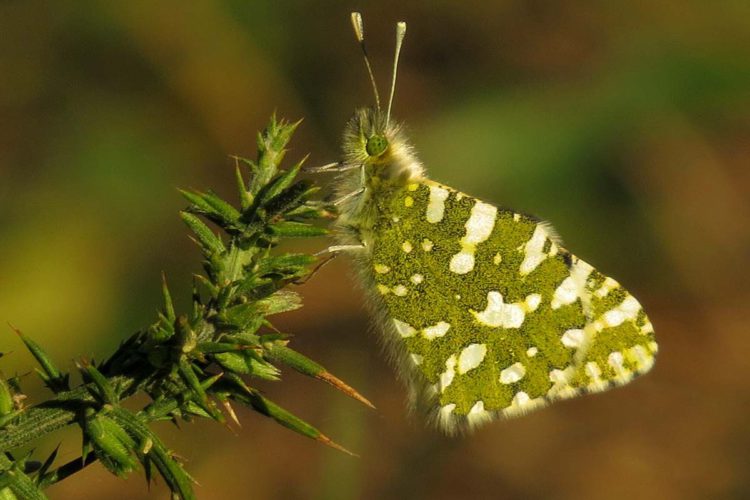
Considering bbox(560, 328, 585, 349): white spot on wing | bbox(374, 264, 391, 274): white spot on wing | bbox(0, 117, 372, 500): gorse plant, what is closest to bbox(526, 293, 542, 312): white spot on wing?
bbox(560, 328, 585, 349): white spot on wing

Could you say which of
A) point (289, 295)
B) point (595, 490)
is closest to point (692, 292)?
point (595, 490)

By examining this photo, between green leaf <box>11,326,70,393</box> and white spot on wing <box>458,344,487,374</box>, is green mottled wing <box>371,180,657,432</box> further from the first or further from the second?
green leaf <box>11,326,70,393</box>

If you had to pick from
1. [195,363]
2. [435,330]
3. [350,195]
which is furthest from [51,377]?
[435,330]

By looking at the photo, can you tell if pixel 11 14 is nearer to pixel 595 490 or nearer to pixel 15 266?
pixel 15 266

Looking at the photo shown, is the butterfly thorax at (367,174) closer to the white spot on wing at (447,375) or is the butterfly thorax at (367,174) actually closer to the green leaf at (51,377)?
the white spot on wing at (447,375)

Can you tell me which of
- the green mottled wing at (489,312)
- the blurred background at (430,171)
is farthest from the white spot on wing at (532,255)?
the blurred background at (430,171)

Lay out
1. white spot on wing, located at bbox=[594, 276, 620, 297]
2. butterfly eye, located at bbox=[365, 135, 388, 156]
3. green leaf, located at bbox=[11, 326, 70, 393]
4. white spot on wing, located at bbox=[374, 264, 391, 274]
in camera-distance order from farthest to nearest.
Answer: white spot on wing, located at bbox=[594, 276, 620, 297]
butterfly eye, located at bbox=[365, 135, 388, 156]
white spot on wing, located at bbox=[374, 264, 391, 274]
green leaf, located at bbox=[11, 326, 70, 393]
